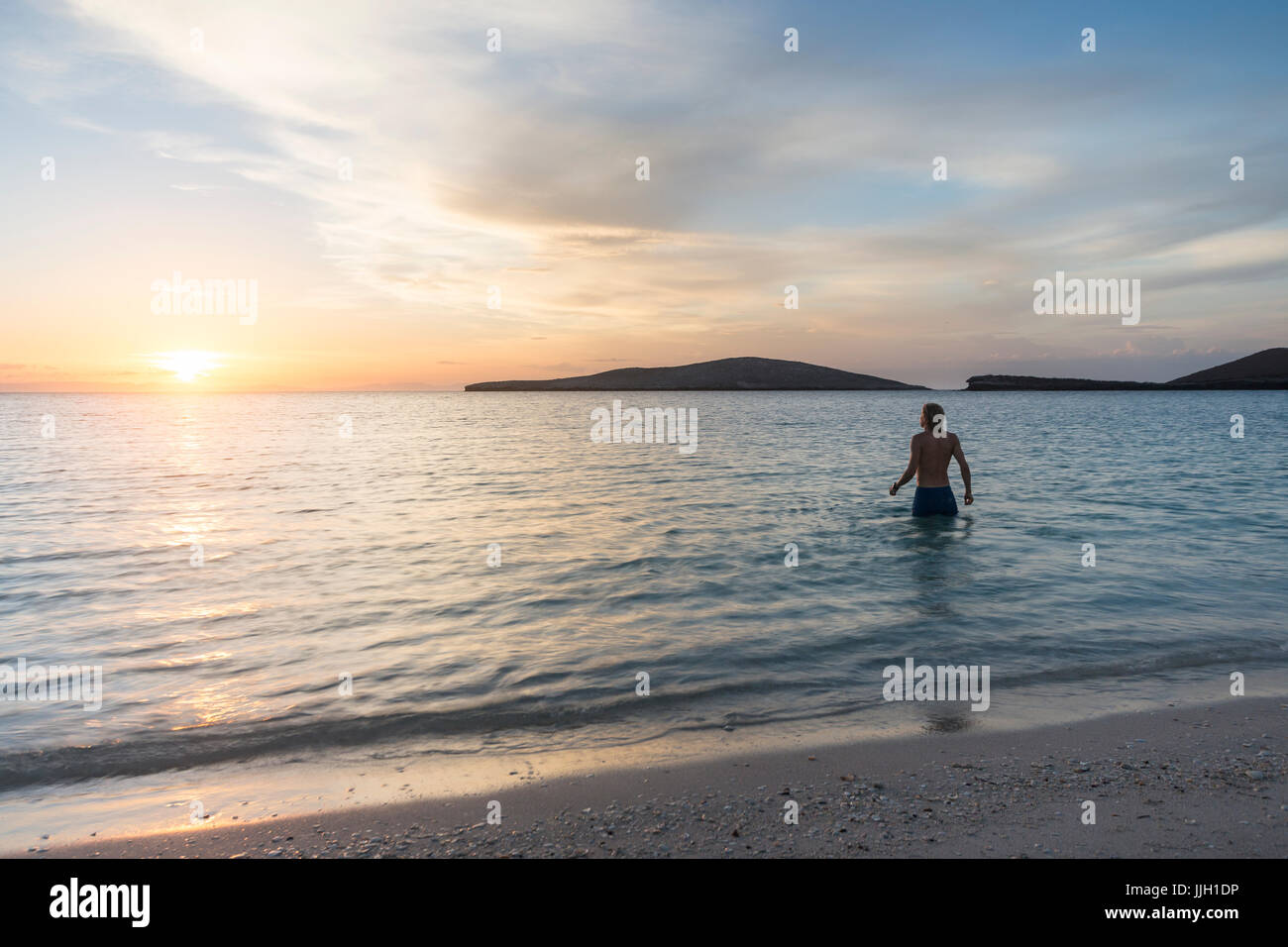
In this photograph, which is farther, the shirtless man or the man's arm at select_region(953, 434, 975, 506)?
the man's arm at select_region(953, 434, 975, 506)

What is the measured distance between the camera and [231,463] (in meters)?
36.8

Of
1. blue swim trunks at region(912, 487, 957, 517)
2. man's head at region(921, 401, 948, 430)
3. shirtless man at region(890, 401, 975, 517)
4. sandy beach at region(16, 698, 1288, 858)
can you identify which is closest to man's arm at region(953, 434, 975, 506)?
shirtless man at region(890, 401, 975, 517)

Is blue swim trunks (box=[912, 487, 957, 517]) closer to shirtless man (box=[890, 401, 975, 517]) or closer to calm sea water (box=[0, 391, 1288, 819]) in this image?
shirtless man (box=[890, 401, 975, 517])

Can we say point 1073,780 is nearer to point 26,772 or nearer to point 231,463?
point 26,772

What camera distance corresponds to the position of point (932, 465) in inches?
639

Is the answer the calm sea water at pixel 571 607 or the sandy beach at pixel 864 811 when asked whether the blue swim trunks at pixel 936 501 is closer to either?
the calm sea water at pixel 571 607

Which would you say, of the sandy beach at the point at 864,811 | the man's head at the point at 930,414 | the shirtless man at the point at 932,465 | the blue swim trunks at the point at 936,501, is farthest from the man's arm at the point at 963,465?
the sandy beach at the point at 864,811

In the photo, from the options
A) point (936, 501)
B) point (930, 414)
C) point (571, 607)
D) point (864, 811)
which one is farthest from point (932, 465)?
point (864, 811)

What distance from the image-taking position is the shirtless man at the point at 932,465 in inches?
617

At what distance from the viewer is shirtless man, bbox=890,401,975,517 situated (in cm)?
1568

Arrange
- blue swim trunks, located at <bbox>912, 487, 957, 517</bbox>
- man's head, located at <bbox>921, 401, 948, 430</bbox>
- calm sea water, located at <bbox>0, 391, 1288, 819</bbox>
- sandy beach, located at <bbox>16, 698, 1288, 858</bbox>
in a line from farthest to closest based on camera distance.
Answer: blue swim trunks, located at <bbox>912, 487, 957, 517</bbox>, man's head, located at <bbox>921, 401, 948, 430</bbox>, calm sea water, located at <bbox>0, 391, 1288, 819</bbox>, sandy beach, located at <bbox>16, 698, 1288, 858</bbox>
